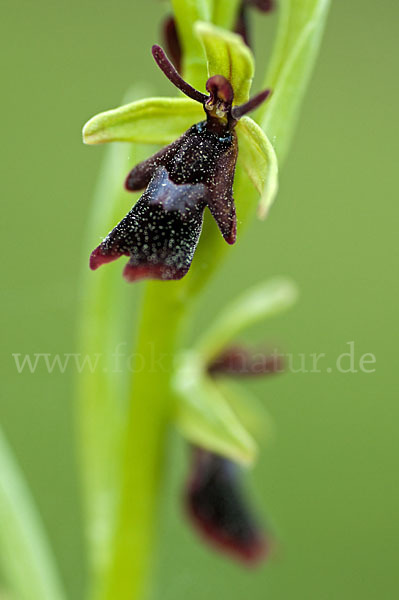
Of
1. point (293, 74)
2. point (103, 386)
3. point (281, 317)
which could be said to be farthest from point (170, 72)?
point (281, 317)

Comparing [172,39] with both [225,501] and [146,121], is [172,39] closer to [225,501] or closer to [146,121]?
[146,121]

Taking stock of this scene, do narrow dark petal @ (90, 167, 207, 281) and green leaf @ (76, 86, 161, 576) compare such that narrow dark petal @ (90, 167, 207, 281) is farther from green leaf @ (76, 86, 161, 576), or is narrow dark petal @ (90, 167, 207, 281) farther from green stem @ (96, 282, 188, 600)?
green leaf @ (76, 86, 161, 576)

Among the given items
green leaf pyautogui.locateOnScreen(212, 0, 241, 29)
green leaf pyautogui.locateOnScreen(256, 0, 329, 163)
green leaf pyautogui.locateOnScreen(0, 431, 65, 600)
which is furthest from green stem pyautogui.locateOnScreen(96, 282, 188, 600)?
green leaf pyautogui.locateOnScreen(212, 0, 241, 29)

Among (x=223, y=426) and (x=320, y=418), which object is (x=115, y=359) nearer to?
(x=223, y=426)

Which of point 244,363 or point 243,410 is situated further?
point 243,410

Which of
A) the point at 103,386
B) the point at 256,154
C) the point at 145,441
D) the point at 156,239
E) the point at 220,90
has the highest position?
the point at 220,90

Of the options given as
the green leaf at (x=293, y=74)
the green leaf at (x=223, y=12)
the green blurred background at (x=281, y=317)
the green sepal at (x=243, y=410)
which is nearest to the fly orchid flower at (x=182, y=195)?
the green leaf at (x=293, y=74)

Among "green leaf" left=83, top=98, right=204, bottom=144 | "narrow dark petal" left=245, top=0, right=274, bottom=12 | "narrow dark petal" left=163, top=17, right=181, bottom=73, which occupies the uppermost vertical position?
"narrow dark petal" left=245, top=0, right=274, bottom=12
